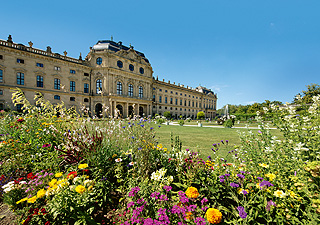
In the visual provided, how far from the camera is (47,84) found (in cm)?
2309

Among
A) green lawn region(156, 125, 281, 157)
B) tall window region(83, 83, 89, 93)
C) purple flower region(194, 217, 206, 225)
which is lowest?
green lawn region(156, 125, 281, 157)

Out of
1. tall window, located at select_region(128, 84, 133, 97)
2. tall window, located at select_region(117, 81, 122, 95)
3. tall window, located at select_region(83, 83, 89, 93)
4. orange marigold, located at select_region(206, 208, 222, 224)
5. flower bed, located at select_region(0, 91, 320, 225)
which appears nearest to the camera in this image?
orange marigold, located at select_region(206, 208, 222, 224)

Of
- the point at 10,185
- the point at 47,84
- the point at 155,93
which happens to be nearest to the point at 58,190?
the point at 10,185

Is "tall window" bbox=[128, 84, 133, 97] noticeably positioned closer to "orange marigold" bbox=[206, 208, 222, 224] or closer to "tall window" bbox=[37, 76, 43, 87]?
"tall window" bbox=[37, 76, 43, 87]

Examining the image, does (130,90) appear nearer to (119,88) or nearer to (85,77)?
(119,88)

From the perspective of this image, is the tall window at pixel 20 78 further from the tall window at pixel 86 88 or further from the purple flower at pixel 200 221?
the purple flower at pixel 200 221

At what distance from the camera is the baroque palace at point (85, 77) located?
66.1 feet

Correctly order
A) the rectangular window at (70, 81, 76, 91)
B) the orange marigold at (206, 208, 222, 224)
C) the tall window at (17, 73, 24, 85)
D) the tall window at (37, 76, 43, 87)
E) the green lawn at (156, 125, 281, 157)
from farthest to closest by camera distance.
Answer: the rectangular window at (70, 81, 76, 91)
the tall window at (37, 76, 43, 87)
the tall window at (17, 73, 24, 85)
the green lawn at (156, 125, 281, 157)
the orange marigold at (206, 208, 222, 224)

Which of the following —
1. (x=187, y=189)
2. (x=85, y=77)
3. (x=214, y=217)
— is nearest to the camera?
(x=214, y=217)

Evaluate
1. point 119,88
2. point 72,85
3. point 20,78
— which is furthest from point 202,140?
point 20,78

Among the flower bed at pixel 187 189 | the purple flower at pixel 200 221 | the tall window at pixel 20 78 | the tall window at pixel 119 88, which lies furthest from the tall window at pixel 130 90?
the purple flower at pixel 200 221

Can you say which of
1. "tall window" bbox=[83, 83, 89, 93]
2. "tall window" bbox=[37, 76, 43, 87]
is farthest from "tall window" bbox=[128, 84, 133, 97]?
"tall window" bbox=[37, 76, 43, 87]

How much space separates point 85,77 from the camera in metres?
27.1

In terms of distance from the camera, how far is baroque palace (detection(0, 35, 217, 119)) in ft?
66.1
